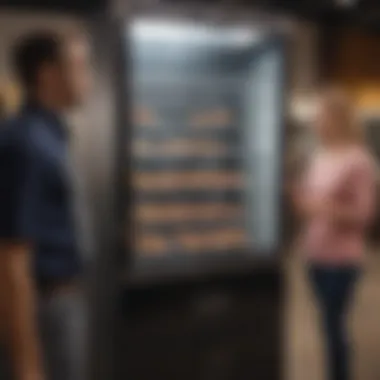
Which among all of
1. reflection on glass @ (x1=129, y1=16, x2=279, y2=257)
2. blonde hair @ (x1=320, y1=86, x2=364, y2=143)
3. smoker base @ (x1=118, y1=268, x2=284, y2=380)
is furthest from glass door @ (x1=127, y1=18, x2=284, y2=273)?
blonde hair @ (x1=320, y1=86, x2=364, y2=143)

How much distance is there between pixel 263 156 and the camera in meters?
4.74

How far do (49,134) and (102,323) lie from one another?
50.1 inches

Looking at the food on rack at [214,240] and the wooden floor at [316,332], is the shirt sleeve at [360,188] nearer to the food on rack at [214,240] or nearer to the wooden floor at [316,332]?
the food on rack at [214,240]

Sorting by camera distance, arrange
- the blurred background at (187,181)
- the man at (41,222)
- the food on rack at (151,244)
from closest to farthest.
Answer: the man at (41,222) < the blurred background at (187,181) < the food on rack at (151,244)

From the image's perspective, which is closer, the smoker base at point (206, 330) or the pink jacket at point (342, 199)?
the smoker base at point (206, 330)

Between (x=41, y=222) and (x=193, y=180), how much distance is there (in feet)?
5.51

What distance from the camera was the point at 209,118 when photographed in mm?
4746

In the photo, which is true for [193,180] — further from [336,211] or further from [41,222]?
[41,222]

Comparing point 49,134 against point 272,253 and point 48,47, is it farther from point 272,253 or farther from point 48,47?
point 272,253

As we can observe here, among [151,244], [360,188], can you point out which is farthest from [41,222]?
[360,188]

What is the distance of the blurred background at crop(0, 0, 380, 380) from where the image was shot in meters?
4.24

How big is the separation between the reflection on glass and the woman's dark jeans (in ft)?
0.96

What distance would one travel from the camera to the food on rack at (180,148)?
15.4 feet

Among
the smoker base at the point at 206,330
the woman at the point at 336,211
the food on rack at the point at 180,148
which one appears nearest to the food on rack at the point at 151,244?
the smoker base at the point at 206,330
